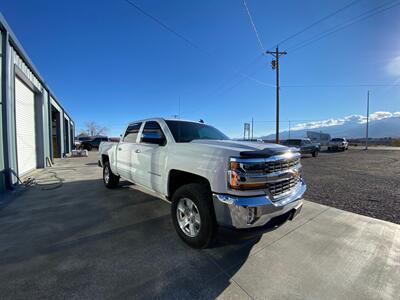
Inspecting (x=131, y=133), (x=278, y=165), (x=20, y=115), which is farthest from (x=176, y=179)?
(x=20, y=115)

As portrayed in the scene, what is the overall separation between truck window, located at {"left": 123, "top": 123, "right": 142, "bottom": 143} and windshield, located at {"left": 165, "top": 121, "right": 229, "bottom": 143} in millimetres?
1174

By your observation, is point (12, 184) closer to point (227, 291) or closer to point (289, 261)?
point (227, 291)

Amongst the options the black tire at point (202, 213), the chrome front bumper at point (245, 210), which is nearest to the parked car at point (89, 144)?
the black tire at point (202, 213)

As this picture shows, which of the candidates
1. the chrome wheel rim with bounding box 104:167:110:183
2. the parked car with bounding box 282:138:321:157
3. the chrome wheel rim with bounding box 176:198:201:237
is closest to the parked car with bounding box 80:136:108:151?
the chrome wheel rim with bounding box 104:167:110:183

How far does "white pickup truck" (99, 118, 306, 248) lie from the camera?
219cm

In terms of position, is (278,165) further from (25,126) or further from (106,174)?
(25,126)

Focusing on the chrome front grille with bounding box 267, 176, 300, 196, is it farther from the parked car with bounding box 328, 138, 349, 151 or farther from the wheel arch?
the parked car with bounding box 328, 138, 349, 151

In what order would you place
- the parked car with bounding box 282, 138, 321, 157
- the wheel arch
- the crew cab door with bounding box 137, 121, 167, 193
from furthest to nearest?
1. the parked car with bounding box 282, 138, 321, 157
2. the crew cab door with bounding box 137, 121, 167, 193
3. the wheel arch

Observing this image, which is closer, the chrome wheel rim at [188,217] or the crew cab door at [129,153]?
the chrome wheel rim at [188,217]

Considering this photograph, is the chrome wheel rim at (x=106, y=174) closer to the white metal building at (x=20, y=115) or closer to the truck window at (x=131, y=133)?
the truck window at (x=131, y=133)

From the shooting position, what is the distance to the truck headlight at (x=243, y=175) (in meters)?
2.19

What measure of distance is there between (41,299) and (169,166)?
1.99 meters

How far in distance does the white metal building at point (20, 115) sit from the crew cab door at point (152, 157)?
4.47 metres

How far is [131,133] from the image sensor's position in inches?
185
